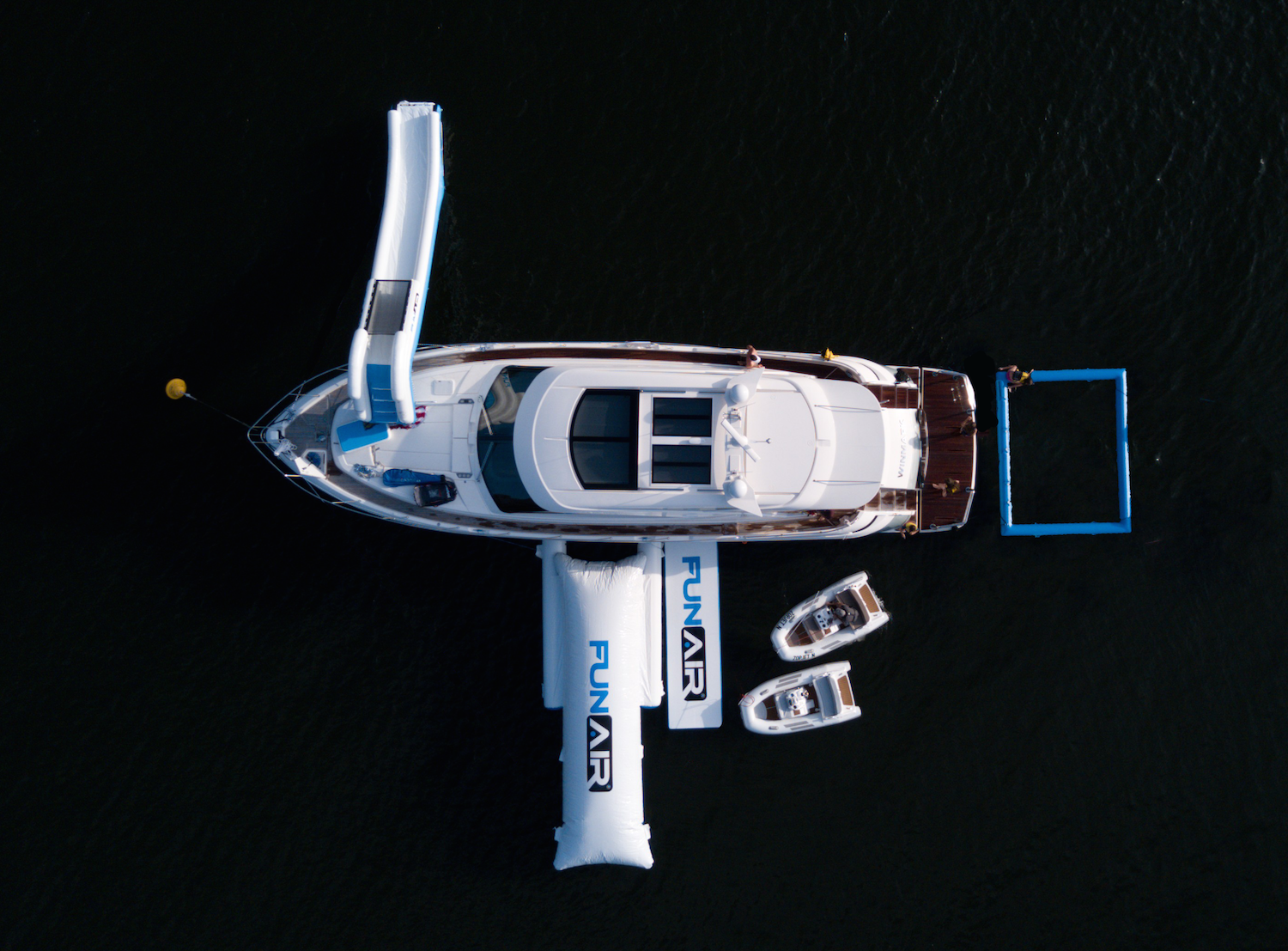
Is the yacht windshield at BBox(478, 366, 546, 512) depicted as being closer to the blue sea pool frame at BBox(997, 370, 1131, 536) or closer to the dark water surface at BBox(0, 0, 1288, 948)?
the dark water surface at BBox(0, 0, 1288, 948)

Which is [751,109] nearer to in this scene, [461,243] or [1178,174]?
[461,243]

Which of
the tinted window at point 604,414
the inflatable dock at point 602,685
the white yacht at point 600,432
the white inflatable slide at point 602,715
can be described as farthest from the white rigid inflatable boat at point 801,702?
the tinted window at point 604,414

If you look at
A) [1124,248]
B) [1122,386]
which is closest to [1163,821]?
[1122,386]

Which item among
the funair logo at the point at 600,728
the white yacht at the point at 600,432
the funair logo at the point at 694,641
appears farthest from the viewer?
the funair logo at the point at 694,641

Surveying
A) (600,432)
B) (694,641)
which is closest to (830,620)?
(694,641)

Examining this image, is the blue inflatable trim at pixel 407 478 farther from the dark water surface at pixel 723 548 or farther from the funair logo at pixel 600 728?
the funair logo at pixel 600 728

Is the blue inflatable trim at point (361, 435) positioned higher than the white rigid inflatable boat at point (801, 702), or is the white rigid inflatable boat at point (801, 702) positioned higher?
the blue inflatable trim at point (361, 435)
